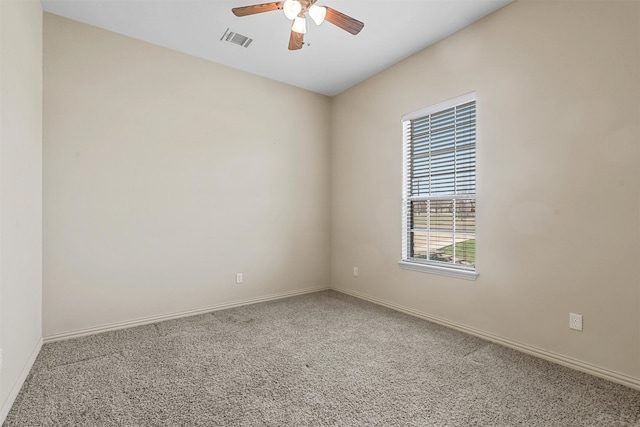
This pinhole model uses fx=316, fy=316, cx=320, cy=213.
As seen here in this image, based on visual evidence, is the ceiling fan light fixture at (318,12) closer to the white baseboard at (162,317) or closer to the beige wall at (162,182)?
the beige wall at (162,182)

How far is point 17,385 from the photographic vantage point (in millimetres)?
1957

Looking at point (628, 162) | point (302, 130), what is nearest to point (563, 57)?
point (628, 162)

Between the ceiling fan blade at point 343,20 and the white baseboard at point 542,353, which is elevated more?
the ceiling fan blade at point 343,20

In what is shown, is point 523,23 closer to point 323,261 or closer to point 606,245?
point 606,245

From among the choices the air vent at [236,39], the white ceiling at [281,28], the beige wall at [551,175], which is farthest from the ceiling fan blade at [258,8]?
the beige wall at [551,175]

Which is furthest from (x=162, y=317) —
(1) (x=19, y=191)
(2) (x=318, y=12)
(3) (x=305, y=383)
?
(2) (x=318, y=12)

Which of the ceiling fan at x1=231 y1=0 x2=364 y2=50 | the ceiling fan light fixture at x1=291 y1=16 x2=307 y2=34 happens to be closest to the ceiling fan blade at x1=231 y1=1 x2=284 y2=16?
the ceiling fan at x1=231 y1=0 x2=364 y2=50

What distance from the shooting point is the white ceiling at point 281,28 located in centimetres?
266

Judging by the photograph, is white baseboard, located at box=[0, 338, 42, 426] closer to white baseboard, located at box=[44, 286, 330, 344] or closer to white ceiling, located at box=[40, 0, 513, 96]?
white baseboard, located at box=[44, 286, 330, 344]

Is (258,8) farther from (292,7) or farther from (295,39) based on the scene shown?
(295,39)

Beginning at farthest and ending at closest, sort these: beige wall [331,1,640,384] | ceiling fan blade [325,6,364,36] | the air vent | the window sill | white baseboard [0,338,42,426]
A: the air vent
the window sill
ceiling fan blade [325,6,364,36]
beige wall [331,1,640,384]
white baseboard [0,338,42,426]

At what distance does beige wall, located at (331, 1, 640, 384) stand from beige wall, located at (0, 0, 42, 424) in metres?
3.27

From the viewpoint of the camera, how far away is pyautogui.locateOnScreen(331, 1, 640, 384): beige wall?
2.07 m

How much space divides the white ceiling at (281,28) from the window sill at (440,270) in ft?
7.52
